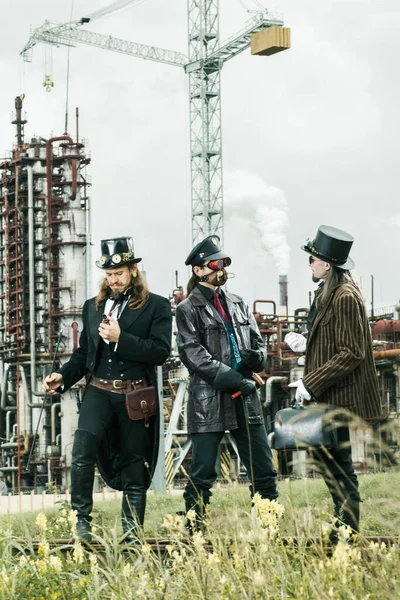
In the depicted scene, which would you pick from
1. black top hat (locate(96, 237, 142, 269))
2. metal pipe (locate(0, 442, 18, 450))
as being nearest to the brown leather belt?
black top hat (locate(96, 237, 142, 269))

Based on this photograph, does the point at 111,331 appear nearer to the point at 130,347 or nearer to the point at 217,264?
the point at 130,347

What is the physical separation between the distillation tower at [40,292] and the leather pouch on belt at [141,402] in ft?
158

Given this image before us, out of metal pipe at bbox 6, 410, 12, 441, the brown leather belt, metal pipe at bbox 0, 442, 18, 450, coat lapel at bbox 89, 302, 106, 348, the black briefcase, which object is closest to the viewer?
the black briefcase

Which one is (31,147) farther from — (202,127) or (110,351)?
(110,351)

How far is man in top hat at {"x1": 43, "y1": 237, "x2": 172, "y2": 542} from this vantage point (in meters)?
6.66

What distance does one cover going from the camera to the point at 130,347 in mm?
6680

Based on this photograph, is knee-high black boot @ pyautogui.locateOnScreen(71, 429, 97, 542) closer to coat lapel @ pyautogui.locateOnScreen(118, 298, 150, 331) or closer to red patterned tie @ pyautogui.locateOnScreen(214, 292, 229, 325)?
coat lapel @ pyautogui.locateOnScreen(118, 298, 150, 331)

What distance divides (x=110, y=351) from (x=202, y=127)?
178 feet

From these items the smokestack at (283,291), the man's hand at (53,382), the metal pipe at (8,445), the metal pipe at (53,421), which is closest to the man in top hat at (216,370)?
the man's hand at (53,382)

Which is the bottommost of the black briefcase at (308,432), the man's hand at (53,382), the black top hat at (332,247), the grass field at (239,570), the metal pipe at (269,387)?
the grass field at (239,570)

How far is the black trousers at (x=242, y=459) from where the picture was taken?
6.59 meters

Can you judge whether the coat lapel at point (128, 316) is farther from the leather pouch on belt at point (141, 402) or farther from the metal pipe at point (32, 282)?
the metal pipe at point (32, 282)

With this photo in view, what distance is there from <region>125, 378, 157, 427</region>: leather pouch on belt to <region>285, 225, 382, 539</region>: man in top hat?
95cm

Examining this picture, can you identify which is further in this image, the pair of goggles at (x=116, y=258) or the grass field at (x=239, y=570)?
the pair of goggles at (x=116, y=258)
